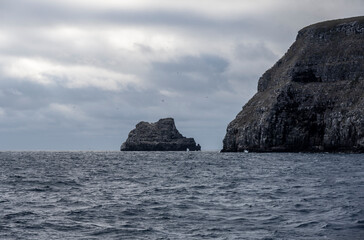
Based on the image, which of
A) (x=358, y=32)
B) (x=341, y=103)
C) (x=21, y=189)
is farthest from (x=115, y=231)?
(x=358, y=32)

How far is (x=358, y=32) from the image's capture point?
651ft

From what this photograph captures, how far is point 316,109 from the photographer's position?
174250 millimetres

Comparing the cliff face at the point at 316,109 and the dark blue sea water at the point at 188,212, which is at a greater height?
the cliff face at the point at 316,109

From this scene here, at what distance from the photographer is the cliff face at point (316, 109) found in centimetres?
15962

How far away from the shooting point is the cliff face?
Result: 524 ft

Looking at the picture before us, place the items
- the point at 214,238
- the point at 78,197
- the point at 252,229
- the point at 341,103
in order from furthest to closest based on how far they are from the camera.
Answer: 1. the point at 341,103
2. the point at 78,197
3. the point at 252,229
4. the point at 214,238

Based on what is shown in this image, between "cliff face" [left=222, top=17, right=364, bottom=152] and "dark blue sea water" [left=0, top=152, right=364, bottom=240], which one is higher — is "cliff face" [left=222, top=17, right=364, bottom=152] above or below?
above

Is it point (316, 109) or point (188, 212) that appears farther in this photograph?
point (316, 109)

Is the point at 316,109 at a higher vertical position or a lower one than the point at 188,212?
higher

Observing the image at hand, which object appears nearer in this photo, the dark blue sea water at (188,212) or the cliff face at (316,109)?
the dark blue sea water at (188,212)

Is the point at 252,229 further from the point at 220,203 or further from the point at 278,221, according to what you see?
the point at 220,203

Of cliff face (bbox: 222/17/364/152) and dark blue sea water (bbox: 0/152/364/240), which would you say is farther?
cliff face (bbox: 222/17/364/152)

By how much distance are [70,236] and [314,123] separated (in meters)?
158

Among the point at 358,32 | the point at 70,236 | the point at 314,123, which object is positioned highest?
the point at 358,32
